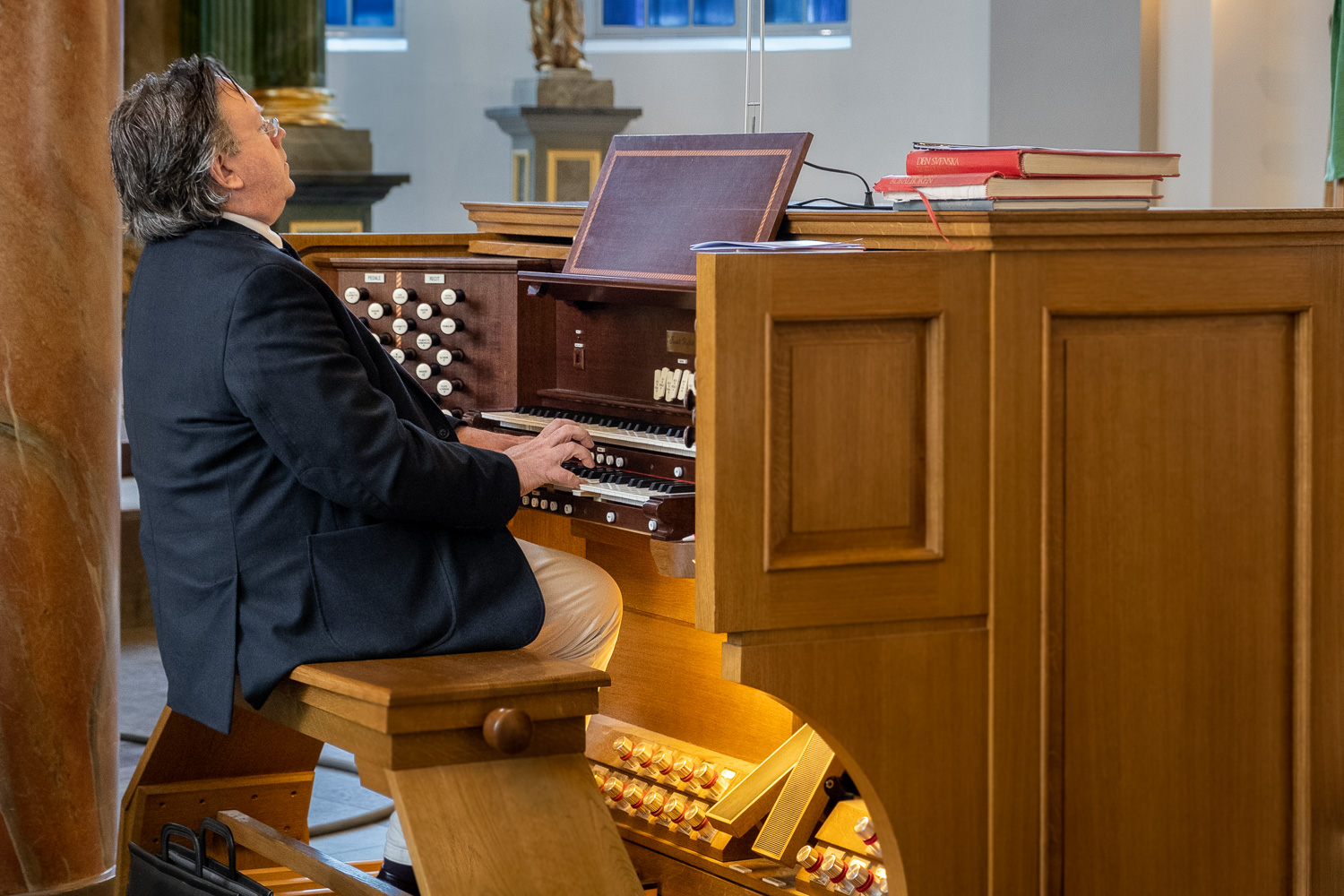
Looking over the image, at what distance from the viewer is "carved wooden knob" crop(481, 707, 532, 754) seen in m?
2.32

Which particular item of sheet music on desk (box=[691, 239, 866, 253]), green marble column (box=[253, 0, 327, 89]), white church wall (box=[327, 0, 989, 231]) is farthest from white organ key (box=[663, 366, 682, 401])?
white church wall (box=[327, 0, 989, 231])

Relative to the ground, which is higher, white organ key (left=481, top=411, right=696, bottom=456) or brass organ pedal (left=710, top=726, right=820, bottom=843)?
white organ key (left=481, top=411, right=696, bottom=456)

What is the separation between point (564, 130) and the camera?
10250 mm

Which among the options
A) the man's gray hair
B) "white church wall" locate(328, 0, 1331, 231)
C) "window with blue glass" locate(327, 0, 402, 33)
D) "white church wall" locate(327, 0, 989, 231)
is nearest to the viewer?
the man's gray hair

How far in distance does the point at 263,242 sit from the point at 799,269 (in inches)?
33.9

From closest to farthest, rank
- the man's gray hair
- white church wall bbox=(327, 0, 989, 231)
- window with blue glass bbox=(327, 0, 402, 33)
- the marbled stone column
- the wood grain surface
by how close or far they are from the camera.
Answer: the man's gray hair, the wood grain surface, the marbled stone column, white church wall bbox=(327, 0, 989, 231), window with blue glass bbox=(327, 0, 402, 33)

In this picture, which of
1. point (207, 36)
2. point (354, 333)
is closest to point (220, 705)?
point (354, 333)

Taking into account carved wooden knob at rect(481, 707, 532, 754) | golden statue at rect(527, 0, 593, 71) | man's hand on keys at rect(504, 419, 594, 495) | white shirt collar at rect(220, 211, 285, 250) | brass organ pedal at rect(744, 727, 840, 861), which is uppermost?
golden statue at rect(527, 0, 593, 71)

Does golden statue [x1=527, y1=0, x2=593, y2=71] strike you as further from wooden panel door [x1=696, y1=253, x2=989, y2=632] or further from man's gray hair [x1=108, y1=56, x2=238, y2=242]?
wooden panel door [x1=696, y1=253, x2=989, y2=632]

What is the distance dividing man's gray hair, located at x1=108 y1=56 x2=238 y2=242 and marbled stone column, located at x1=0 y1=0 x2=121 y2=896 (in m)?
0.82

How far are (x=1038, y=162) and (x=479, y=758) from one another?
1.19 metres

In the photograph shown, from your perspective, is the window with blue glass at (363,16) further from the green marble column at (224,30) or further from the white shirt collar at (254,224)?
the white shirt collar at (254,224)

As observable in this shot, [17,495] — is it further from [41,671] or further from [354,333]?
[354,333]

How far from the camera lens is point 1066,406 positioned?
2418mm
